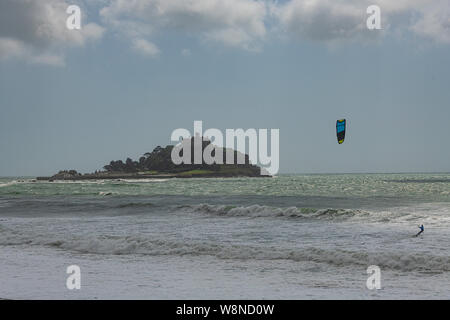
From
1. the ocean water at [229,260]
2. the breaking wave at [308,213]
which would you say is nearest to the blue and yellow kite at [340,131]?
the ocean water at [229,260]

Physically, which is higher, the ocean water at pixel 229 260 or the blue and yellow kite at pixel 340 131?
the blue and yellow kite at pixel 340 131

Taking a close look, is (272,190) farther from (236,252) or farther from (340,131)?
(236,252)

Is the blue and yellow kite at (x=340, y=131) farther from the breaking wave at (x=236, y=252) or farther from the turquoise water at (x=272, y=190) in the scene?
the turquoise water at (x=272, y=190)

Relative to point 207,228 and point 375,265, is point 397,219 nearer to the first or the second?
point 207,228

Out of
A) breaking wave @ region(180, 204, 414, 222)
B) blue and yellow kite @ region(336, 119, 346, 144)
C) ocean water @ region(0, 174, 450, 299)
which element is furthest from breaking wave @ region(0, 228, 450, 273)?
breaking wave @ region(180, 204, 414, 222)

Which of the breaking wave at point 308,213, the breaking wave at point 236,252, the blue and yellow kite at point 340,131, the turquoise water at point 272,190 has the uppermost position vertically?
the blue and yellow kite at point 340,131

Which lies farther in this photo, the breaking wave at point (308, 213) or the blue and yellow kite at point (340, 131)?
the breaking wave at point (308, 213)

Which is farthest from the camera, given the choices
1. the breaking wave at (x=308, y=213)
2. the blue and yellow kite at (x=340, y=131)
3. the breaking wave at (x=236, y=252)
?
the breaking wave at (x=308, y=213)

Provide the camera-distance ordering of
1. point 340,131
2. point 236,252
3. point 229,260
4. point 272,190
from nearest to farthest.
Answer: point 229,260 < point 236,252 < point 340,131 < point 272,190

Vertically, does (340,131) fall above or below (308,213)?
above

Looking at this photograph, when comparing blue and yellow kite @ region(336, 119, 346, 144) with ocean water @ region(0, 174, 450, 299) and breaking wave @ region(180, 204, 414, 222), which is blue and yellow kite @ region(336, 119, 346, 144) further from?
breaking wave @ region(180, 204, 414, 222)

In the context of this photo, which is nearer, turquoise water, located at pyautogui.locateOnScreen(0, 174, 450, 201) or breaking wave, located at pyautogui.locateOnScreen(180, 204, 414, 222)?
breaking wave, located at pyautogui.locateOnScreen(180, 204, 414, 222)

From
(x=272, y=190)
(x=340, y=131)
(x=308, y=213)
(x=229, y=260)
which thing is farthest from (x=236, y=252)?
(x=272, y=190)
